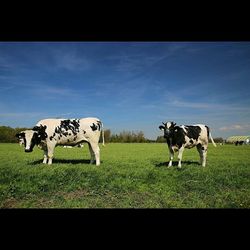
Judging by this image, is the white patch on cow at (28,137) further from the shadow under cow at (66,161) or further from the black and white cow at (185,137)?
the black and white cow at (185,137)

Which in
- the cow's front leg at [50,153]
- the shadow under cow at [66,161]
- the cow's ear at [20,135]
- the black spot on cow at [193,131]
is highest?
the black spot on cow at [193,131]

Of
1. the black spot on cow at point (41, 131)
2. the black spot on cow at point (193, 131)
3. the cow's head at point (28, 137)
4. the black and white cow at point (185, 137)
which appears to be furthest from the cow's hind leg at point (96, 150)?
the black spot on cow at point (193, 131)

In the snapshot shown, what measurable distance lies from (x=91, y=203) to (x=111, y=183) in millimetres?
526

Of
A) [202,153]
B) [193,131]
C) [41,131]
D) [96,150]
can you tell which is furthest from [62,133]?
[202,153]

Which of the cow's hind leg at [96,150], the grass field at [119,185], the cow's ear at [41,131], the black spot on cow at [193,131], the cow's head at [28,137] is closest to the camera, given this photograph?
the grass field at [119,185]

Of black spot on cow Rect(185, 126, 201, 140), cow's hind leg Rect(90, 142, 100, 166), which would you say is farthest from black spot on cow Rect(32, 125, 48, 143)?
black spot on cow Rect(185, 126, 201, 140)

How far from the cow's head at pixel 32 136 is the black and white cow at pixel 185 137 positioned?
227 centimetres

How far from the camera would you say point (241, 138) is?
4.86 metres

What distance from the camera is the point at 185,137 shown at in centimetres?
604

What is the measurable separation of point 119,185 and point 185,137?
2.28m

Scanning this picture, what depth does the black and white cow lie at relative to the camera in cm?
580

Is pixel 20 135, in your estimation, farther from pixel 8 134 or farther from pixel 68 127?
pixel 68 127

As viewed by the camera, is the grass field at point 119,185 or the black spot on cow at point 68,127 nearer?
the grass field at point 119,185

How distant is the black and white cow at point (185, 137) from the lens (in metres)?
5.80
